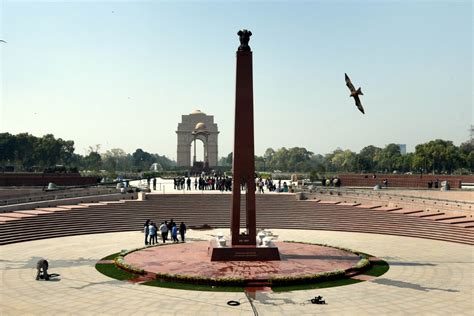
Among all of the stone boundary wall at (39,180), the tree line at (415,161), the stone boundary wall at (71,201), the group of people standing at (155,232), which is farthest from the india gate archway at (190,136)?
the group of people standing at (155,232)

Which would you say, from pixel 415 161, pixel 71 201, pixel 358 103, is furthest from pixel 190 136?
pixel 358 103

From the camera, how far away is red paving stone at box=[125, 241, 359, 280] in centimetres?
1609

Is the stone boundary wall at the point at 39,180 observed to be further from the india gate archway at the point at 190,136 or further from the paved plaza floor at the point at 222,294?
the india gate archway at the point at 190,136

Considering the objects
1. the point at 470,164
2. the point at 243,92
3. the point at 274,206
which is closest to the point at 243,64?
the point at 243,92

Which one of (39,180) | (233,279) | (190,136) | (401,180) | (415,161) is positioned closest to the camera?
(233,279)

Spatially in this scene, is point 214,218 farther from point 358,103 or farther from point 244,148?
point 358,103

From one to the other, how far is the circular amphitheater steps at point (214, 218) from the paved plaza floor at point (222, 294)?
436 cm

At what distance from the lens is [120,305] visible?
12648 mm

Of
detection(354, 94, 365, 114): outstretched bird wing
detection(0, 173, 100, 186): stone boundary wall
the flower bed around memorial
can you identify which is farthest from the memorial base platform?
detection(0, 173, 100, 186): stone boundary wall

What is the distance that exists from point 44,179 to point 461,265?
41.0 metres

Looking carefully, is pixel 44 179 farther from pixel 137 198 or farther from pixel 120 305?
pixel 120 305

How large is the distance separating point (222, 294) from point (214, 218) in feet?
54.1

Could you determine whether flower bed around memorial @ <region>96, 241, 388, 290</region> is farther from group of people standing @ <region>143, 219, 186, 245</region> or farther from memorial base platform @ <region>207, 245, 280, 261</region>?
group of people standing @ <region>143, 219, 186, 245</region>

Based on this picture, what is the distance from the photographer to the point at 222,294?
13.9 metres
